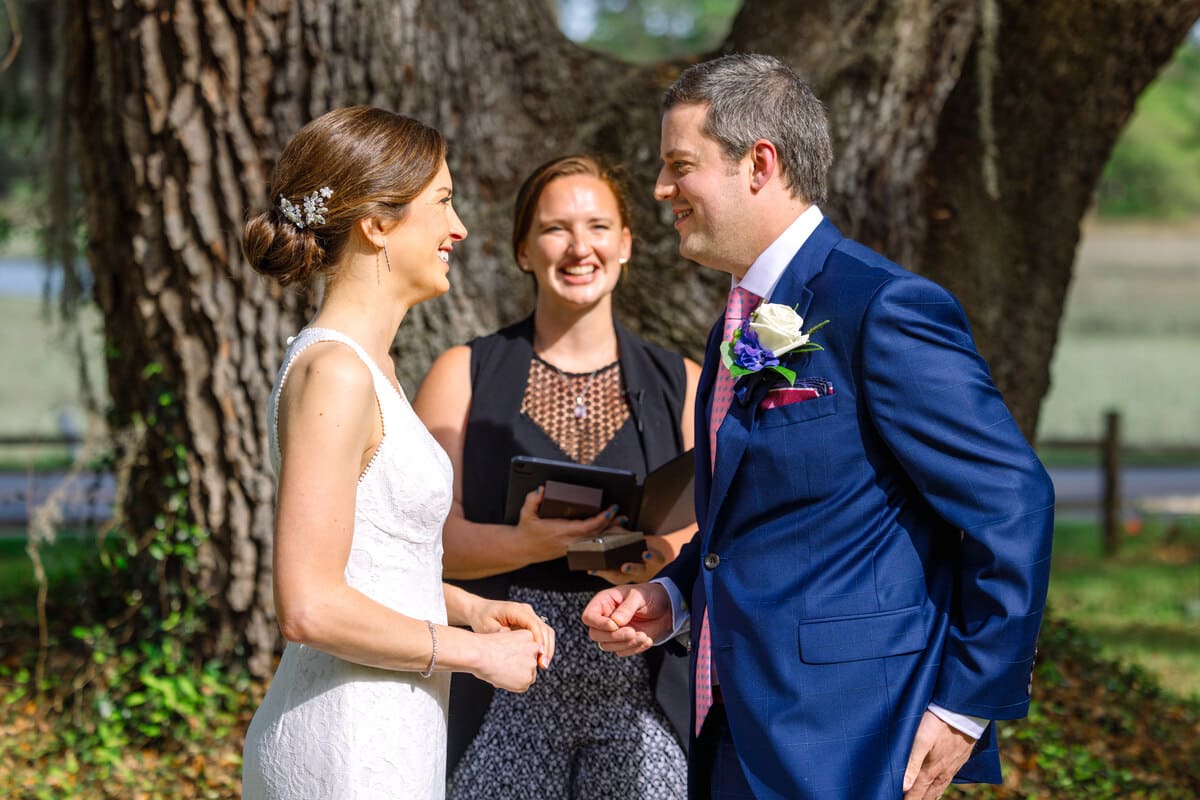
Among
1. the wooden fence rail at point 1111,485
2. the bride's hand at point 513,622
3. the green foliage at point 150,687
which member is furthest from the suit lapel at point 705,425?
the wooden fence rail at point 1111,485

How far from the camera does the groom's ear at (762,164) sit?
247 centimetres

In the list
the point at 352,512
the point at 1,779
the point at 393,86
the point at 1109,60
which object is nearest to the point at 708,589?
the point at 352,512

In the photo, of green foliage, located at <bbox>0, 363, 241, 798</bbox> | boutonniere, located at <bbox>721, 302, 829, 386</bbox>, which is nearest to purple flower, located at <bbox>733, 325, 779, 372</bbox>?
boutonniere, located at <bbox>721, 302, 829, 386</bbox>

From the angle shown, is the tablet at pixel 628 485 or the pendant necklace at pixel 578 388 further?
the pendant necklace at pixel 578 388

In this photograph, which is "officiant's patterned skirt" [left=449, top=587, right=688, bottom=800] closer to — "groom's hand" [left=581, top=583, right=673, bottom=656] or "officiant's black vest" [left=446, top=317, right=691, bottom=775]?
"officiant's black vest" [left=446, top=317, right=691, bottom=775]

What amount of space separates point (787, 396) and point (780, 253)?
0.34 meters

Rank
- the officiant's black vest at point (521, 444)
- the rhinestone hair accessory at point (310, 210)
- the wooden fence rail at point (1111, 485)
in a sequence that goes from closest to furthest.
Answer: the rhinestone hair accessory at point (310, 210) < the officiant's black vest at point (521, 444) < the wooden fence rail at point (1111, 485)

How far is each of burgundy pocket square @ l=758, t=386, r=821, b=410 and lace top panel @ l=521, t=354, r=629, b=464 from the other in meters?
1.02

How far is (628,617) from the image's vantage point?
2.68 meters

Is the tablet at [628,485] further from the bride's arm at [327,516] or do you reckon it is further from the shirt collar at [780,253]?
the bride's arm at [327,516]

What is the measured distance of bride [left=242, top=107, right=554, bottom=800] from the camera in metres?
2.23

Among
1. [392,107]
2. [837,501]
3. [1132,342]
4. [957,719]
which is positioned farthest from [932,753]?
[1132,342]

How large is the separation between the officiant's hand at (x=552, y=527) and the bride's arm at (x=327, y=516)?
77cm

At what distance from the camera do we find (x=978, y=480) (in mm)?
2182
